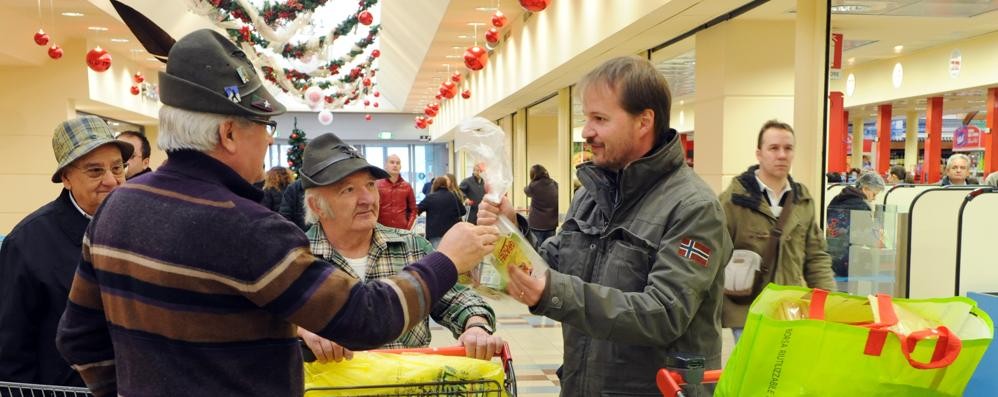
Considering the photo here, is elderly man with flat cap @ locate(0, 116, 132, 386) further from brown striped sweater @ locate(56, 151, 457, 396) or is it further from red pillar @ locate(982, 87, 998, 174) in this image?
red pillar @ locate(982, 87, 998, 174)

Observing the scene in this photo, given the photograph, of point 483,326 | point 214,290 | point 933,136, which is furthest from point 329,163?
point 933,136

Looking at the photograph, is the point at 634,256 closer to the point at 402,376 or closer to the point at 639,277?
the point at 639,277

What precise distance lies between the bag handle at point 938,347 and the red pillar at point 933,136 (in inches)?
617

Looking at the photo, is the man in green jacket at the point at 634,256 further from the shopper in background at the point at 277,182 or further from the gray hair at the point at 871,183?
the gray hair at the point at 871,183

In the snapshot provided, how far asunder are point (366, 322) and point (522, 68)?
12.5 meters

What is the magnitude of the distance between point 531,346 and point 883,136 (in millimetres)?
14462

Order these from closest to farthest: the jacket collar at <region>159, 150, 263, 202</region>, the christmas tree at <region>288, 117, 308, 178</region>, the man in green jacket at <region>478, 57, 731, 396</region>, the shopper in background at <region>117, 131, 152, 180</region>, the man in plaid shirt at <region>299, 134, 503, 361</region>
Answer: the jacket collar at <region>159, 150, 263, 202</region> < the man in green jacket at <region>478, 57, 731, 396</region> < the man in plaid shirt at <region>299, 134, 503, 361</region> < the shopper in background at <region>117, 131, 152, 180</region> < the christmas tree at <region>288, 117, 308, 178</region>

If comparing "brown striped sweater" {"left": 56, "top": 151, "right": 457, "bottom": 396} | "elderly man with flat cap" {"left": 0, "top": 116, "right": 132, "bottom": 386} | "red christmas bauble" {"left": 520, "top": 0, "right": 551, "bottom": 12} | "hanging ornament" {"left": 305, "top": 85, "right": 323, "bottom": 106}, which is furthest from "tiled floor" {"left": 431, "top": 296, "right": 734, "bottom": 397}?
"hanging ornament" {"left": 305, "top": 85, "right": 323, "bottom": 106}

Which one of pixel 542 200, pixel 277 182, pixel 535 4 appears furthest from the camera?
pixel 542 200

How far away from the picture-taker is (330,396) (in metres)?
1.88

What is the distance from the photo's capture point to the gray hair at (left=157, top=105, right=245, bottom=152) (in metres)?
1.45

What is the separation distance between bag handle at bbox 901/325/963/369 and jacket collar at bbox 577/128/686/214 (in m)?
0.72

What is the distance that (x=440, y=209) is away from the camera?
961 cm

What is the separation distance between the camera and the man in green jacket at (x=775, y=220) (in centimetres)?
374
